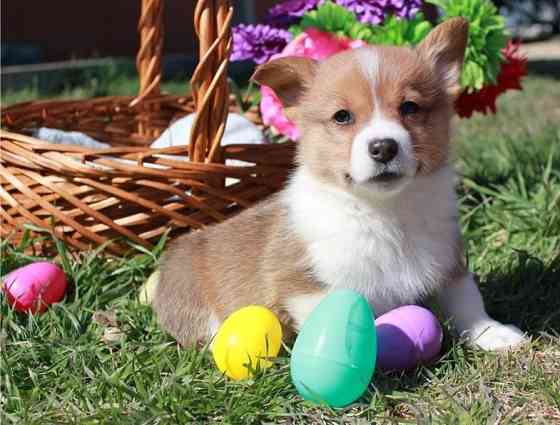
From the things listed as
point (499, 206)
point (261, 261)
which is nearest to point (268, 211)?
point (261, 261)

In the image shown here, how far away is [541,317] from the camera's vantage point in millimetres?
2822

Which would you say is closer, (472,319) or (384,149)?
(384,149)

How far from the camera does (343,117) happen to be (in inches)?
97.5

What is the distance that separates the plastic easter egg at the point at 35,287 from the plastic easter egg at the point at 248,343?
0.92m

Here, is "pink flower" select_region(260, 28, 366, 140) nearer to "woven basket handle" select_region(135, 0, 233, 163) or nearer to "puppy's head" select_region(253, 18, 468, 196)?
"woven basket handle" select_region(135, 0, 233, 163)

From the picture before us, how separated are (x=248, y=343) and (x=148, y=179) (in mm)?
1172

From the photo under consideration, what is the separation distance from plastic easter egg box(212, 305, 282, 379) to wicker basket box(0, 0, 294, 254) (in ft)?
3.20

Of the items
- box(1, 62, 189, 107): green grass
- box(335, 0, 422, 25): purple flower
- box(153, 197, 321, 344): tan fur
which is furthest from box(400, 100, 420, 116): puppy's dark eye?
box(1, 62, 189, 107): green grass

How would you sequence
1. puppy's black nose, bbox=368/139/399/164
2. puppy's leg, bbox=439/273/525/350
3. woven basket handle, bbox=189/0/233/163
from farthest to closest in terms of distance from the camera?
woven basket handle, bbox=189/0/233/163 → puppy's leg, bbox=439/273/525/350 → puppy's black nose, bbox=368/139/399/164

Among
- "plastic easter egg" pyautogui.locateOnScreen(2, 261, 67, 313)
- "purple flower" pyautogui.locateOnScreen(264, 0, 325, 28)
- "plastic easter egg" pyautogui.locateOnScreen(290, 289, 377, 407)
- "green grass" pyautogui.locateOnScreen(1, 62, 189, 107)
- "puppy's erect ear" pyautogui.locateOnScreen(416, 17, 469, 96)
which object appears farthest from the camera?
"green grass" pyautogui.locateOnScreen(1, 62, 189, 107)

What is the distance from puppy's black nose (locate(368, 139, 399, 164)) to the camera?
227 centimetres

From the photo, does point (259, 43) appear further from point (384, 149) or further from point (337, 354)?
point (337, 354)

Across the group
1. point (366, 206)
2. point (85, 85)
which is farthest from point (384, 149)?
point (85, 85)

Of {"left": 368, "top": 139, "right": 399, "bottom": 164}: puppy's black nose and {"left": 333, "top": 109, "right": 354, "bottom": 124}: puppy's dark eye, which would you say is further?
{"left": 333, "top": 109, "right": 354, "bottom": 124}: puppy's dark eye
